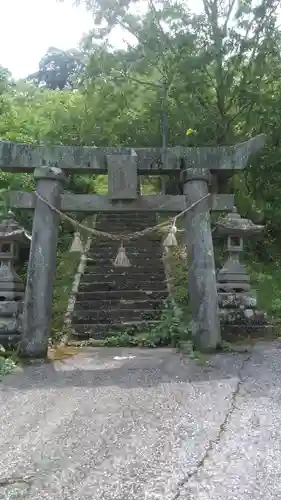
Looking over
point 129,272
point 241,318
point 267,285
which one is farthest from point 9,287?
point 267,285

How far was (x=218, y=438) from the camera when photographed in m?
3.27

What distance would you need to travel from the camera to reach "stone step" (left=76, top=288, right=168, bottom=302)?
930 cm

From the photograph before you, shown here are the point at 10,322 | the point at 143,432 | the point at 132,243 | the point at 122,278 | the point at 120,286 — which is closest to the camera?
the point at 143,432

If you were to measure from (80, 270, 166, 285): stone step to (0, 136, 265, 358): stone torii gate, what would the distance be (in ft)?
12.1

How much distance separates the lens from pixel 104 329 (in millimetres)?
8109

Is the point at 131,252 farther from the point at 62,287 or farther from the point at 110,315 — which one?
the point at 110,315

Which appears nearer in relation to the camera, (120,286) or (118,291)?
(118,291)

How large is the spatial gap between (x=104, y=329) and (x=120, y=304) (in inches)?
38.3

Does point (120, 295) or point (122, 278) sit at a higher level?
point (122, 278)

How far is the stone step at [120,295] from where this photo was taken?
930cm

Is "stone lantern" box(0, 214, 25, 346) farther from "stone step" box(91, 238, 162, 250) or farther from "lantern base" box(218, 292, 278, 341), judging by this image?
"stone step" box(91, 238, 162, 250)

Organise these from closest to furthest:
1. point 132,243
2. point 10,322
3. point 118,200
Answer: point 118,200, point 10,322, point 132,243

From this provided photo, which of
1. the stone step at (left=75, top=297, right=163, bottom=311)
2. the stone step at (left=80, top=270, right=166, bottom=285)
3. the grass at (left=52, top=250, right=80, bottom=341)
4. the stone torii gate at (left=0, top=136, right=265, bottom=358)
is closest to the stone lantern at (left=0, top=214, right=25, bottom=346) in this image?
the stone torii gate at (left=0, top=136, right=265, bottom=358)

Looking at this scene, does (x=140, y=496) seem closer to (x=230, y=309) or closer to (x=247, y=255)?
(x=230, y=309)
